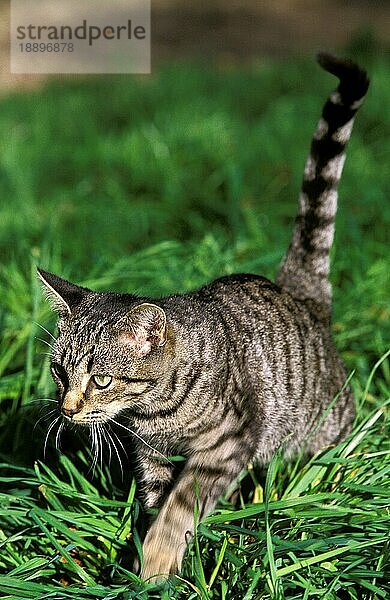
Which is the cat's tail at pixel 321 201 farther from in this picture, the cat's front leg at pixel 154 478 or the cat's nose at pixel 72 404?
the cat's nose at pixel 72 404

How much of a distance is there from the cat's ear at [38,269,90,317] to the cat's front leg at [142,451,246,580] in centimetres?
51

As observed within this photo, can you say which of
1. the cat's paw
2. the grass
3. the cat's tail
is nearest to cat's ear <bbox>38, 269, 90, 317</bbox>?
the grass

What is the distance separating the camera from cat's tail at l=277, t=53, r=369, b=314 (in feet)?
8.09

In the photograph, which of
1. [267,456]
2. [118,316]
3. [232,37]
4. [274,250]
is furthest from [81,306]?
[232,37]

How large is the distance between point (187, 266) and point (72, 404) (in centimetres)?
140

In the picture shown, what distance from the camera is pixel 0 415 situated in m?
2.69

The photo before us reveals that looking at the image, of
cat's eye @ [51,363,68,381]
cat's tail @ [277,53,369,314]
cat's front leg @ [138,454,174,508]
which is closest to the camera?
cat's eye @ [51,363,68,381]

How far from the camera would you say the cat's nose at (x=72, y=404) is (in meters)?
2.01

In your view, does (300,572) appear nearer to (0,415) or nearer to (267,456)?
(267,456)

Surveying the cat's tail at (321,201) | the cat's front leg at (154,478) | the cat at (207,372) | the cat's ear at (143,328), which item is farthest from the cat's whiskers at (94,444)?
the cat's tail at (321,201)

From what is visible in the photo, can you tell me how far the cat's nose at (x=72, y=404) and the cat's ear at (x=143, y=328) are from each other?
0.18 m

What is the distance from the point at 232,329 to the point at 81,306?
1.41 feet

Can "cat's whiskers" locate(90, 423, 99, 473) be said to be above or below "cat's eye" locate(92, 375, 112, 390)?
below

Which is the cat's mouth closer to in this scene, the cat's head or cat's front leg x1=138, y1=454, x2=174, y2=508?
the cat's head
